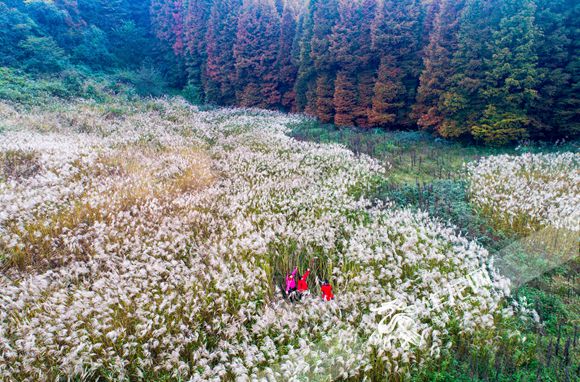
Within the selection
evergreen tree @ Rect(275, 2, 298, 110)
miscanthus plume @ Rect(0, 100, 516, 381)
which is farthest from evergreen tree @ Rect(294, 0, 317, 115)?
miscanthus plume @ Rect(0, 100, 516, 381)

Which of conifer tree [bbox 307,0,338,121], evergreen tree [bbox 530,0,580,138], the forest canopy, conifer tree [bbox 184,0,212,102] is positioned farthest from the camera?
conifer tree [bbox 184,0,212,102]

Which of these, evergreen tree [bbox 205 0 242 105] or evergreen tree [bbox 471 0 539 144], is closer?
evergreen tree [bbox 471 0 539 144]

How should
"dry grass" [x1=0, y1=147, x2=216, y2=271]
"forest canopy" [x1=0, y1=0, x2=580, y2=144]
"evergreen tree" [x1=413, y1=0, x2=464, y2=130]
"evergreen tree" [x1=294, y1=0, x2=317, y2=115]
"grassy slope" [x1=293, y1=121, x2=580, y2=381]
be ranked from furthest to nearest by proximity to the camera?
"evergreen tree" [x1=294, y1=0, x2=317, y2=115], "evergreen tree" [x1=413, y1=0, x2=464, y2=130], "forest canopy" [x1=0, y1=0, x2=580, y2=144], "dry grass" [x1=0, y1=147, x2=216, y2=271], "grassy slope" [x1=293, y1=121, x2=580, y2=381]

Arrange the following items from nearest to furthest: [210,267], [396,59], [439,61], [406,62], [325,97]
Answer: [210,267]
[439,61]
[406,62]
[396,59]
[325,97]

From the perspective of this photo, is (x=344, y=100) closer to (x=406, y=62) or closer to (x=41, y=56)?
(x=406, y=62)

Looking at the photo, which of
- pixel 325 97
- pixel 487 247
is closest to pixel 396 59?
pixel 325 97

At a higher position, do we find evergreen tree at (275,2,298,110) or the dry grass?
evergreen tree at (275,2,298,110)

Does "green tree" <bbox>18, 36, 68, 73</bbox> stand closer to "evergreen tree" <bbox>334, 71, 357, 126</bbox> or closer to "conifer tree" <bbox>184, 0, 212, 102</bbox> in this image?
"conifer tree" <bbox>184, 0, 212, 102</bbox>
